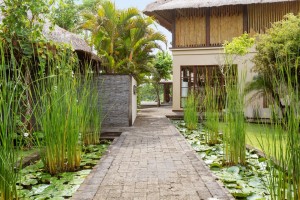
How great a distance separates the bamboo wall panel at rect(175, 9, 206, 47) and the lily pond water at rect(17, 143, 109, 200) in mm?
7564

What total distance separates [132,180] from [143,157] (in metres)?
0.92

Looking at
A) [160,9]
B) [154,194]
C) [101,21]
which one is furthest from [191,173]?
[160,9]

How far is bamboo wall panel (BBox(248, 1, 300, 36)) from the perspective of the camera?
30.6 ft

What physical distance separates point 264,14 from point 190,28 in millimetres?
2441

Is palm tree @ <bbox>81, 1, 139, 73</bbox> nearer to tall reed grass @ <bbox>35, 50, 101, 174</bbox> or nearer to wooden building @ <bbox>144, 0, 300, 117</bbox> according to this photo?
wooden building @ <bbox>144, 0, 300, 117</bbox>

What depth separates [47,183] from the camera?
2477mm

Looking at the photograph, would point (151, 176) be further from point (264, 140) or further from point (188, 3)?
point (188, 3)

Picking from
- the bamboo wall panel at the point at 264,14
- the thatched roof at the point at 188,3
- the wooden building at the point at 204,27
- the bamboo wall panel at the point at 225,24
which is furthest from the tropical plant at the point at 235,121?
the bamboo wall panel at the point at 264,14

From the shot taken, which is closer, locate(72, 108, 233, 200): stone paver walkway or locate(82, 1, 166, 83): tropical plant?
locate(72, 108, 233, 200): stone paver walkway

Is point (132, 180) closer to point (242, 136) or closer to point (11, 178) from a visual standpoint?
point (11, 178)

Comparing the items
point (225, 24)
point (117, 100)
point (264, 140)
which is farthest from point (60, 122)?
point (225, 24)

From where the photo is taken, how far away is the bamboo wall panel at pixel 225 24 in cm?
955

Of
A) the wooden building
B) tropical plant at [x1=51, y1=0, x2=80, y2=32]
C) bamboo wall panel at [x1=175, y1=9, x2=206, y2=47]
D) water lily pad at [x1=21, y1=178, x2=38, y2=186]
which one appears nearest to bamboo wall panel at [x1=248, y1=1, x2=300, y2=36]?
the wooden building

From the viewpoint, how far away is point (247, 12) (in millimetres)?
9438
